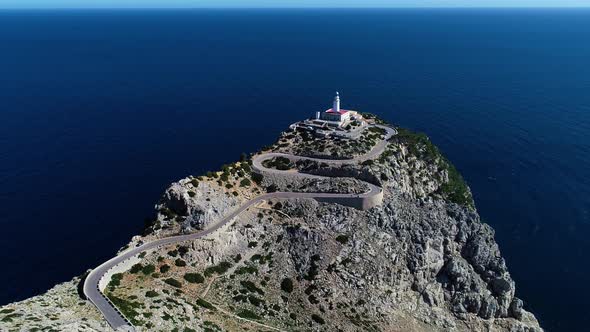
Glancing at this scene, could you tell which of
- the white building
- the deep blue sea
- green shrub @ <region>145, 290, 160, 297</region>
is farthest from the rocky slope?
the deep blue sea

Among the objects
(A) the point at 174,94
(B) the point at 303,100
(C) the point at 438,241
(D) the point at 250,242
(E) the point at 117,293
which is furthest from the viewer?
(A) the point at 174,94

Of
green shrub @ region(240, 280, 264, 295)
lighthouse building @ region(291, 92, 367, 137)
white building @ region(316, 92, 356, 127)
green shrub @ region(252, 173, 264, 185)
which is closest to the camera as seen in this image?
green shrub @ region(240, 280, 264, 295)

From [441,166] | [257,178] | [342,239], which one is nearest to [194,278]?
[342,239]

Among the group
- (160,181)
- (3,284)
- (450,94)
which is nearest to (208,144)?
(160,181)

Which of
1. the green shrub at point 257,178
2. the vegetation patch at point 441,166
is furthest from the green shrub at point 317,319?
the vegetation patch at point 441,166

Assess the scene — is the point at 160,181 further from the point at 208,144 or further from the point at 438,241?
the point at 438,241

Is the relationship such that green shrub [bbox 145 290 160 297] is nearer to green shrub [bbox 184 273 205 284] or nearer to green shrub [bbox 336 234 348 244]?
green shrub [bbox 184 273 205 284]

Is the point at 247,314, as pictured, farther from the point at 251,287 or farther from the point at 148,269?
the point at 148,269
